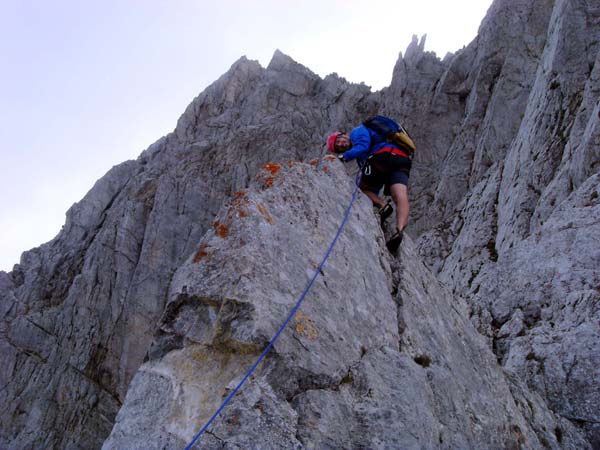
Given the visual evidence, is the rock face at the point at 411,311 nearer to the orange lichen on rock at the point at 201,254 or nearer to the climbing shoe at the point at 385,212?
the orange lichen on rock at the point at 201,254

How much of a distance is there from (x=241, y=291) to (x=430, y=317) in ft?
12.8

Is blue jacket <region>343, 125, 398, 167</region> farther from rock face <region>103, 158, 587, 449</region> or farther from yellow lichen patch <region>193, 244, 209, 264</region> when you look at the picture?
yellow lichen patch <region>193, 244, 209, 264</region>

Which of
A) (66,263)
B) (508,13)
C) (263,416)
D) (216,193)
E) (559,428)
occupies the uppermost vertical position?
(508,13)

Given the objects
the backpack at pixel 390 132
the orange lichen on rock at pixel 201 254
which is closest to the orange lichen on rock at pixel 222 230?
the orange lichen on rock at pixel 201 254

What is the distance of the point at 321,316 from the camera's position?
6.18 m

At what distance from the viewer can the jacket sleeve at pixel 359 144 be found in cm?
964

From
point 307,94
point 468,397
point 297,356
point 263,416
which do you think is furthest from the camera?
point 307,94

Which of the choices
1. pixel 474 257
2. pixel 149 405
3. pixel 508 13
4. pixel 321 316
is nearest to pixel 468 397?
pixel 321 316

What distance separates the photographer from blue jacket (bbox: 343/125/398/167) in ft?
31.7

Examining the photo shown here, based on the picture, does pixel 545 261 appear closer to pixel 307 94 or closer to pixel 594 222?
pixel 594 222

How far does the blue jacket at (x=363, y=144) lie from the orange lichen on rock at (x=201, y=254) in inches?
164

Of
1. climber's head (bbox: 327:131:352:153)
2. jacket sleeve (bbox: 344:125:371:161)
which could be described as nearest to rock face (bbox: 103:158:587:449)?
jacket sleeve (bbox: 344:125:371:161)

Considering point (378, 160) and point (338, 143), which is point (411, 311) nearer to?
point (378, 160)

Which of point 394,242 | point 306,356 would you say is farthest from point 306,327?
point 394,242
